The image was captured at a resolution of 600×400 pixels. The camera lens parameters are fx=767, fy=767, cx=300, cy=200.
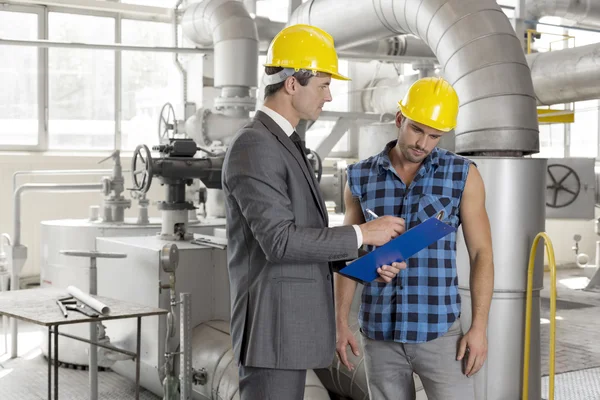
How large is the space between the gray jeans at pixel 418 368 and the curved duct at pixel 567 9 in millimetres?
5060

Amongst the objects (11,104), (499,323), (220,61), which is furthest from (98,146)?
(499,323)

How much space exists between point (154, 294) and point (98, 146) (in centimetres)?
469

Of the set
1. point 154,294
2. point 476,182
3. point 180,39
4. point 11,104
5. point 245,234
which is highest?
point 180,39

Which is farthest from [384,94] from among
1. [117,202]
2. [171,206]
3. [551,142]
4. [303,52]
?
[303,52]

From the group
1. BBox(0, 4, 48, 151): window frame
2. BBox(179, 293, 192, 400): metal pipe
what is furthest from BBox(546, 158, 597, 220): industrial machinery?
BBox(0, 4, 48, 151): window frame

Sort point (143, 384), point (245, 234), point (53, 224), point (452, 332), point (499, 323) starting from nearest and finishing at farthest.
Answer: point (245, 234), point (452, 332), point (499, 323), point (143, 384), point (53, 224)

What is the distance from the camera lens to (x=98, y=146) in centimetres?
830

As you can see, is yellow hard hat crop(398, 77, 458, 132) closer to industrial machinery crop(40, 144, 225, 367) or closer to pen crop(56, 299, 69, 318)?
pen crop(56, 299, 69, 318)

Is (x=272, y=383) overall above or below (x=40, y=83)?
below

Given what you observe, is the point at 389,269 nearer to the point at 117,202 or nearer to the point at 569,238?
the point at 117,202

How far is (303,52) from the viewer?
1.80 meters

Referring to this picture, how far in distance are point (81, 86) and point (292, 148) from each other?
6.89 m

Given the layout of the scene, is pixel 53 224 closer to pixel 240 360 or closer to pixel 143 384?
pixel 143 384

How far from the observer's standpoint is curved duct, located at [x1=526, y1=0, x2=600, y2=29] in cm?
636
